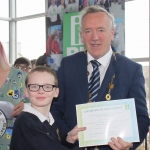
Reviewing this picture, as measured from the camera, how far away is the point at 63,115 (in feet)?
8.76

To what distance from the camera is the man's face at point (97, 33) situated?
248 centimetres

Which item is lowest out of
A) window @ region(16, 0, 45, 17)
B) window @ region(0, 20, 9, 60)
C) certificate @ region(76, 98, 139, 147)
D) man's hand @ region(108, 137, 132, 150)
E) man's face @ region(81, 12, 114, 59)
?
man's hand @ region(108, 137, 132, 150)

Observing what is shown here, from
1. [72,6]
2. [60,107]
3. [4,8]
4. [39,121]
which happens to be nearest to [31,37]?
[4,8]

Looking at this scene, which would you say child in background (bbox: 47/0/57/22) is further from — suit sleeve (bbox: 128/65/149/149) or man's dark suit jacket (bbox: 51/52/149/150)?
suit sleeve (bbox: 128/65/149/149)

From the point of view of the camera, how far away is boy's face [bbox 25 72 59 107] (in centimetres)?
244

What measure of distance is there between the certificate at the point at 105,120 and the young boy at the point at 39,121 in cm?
7

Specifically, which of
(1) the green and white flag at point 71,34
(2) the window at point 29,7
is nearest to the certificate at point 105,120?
(1) the green and white flag at point 71,34

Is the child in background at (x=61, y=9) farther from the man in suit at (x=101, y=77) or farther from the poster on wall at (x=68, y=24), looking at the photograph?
the man in suit at (x=101, y=77)

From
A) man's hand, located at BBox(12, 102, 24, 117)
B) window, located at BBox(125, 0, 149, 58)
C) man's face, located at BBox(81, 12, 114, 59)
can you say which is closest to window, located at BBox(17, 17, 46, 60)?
Answer: window, located at BBox(125, 0, 149, 58)

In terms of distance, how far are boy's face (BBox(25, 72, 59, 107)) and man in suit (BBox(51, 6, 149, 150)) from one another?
0.14 m

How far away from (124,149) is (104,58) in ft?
2.32

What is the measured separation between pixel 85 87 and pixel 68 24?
4.91 m

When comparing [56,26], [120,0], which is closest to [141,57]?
[120,0]

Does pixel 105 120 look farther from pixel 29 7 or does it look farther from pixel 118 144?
pixel 29 7
